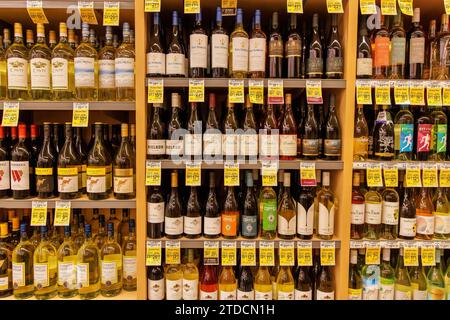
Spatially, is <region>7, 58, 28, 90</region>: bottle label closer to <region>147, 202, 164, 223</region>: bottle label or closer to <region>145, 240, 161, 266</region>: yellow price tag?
<region>147, 202, 164, 223</region>: bottle label

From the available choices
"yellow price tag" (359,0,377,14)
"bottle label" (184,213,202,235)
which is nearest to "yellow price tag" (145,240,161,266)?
"bottle label" (184,213,202,235)

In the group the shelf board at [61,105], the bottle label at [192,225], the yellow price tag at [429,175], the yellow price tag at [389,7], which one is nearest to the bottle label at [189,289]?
the bottle label at [192,225]

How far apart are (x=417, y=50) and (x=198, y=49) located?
1.09 m

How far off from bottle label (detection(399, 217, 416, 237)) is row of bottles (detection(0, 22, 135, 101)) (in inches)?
60.4

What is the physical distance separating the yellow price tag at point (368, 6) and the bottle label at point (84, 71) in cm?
133

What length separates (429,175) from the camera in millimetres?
1562

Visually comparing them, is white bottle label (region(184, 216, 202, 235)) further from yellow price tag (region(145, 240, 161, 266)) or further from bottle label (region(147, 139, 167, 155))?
bottle label (region(147, 139, 167, 155))

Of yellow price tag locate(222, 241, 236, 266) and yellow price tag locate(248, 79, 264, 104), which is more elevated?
yellow price tag locate(248, 79, 264, 104)

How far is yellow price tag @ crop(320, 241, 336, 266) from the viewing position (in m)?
1.57

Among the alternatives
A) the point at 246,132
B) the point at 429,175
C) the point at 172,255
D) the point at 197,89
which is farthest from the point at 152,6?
the point at 429,175

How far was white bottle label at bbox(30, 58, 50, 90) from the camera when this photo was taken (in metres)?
1.57

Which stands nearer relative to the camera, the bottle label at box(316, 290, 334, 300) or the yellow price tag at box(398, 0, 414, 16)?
the yellow price tag at box(398, 0, 414, 16)

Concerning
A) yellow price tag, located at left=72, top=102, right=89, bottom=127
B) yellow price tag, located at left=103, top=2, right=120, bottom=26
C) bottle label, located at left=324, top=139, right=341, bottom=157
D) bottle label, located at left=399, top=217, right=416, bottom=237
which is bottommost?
bottle label, located at left=399, top=217, right=416, bottom=237
